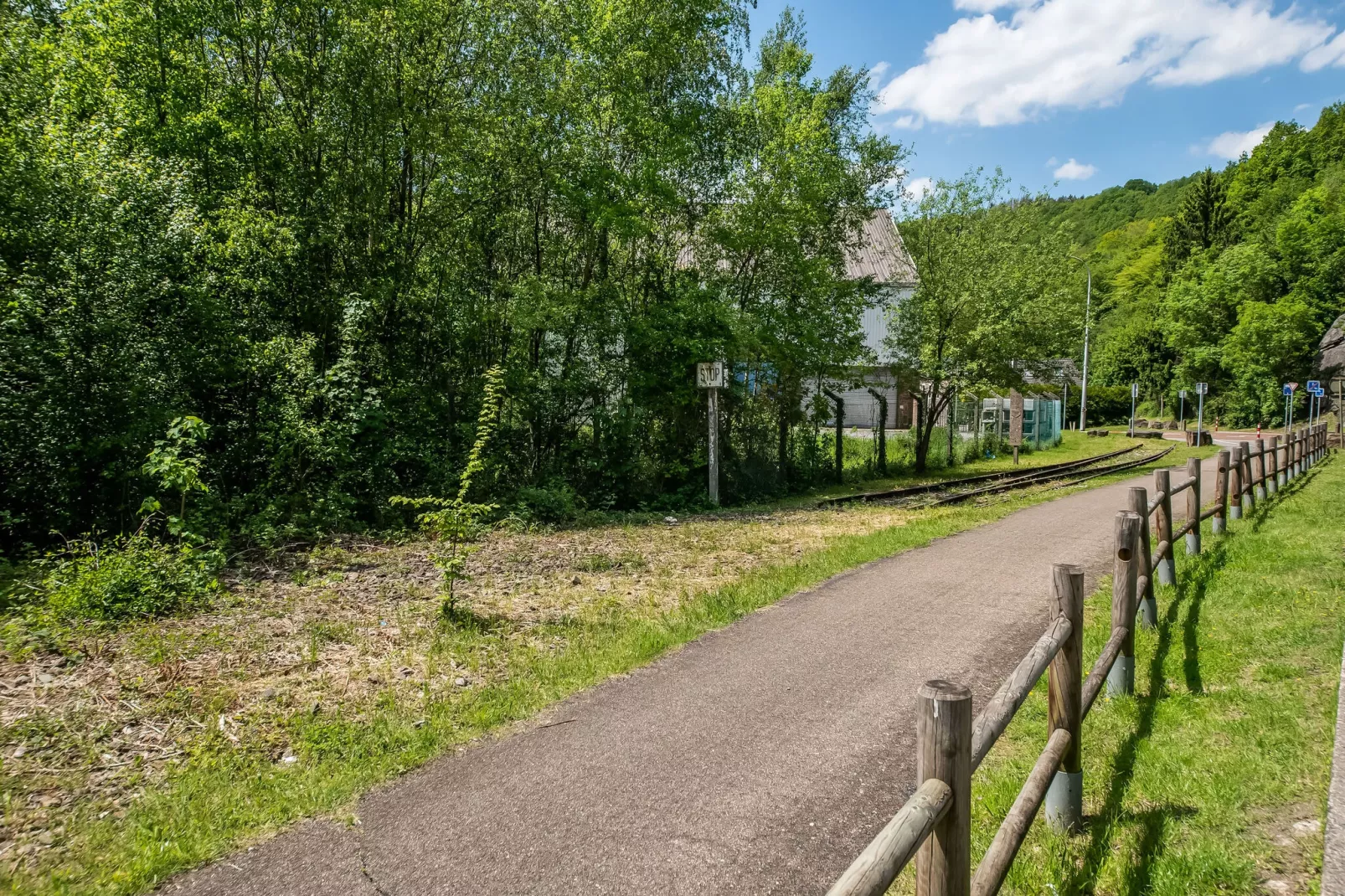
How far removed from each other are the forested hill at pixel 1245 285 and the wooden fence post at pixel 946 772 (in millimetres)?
36394

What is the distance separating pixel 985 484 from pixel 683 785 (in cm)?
1663

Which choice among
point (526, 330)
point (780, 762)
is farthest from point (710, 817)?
point (526, 330)

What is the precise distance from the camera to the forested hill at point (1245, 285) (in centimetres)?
5097

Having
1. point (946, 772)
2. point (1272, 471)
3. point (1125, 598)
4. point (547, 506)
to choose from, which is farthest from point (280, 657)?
point (1272, 471)

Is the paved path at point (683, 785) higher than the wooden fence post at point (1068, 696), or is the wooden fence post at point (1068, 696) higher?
the wooden fence post at point (1068, 696)

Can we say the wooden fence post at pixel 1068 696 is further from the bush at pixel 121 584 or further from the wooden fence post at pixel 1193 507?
the bush at pixel 121 584

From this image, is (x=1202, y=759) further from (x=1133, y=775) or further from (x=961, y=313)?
(x=961, y=313)

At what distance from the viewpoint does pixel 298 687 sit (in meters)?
5.31

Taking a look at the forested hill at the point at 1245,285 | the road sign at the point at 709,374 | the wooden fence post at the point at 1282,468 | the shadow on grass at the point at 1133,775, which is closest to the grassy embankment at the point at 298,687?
the shadow on grass at the point at 1133,775

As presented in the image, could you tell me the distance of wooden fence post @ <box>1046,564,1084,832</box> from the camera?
354 cm

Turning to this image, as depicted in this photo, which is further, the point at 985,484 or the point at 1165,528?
the point at 985,484

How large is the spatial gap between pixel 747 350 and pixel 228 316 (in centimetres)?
910

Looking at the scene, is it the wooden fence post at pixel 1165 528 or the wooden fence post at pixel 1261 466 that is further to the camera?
the wooden fence post at pixel 1261 466

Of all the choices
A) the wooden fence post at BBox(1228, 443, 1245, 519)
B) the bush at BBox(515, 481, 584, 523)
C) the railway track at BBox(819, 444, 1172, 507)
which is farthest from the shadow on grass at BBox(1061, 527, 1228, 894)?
the bush at BBox(515, 481, 584, 523)
